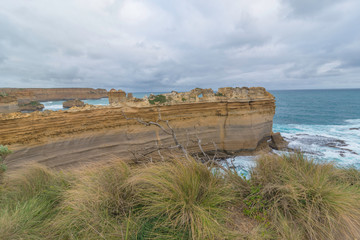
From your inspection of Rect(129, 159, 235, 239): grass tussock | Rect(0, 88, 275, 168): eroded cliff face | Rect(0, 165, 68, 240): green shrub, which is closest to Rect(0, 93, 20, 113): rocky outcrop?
Rect(0, 88, 275, 168): eroded cliff face

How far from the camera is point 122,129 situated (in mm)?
9055

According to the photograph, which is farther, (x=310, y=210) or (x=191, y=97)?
(x=191, y=97)

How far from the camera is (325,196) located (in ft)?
6.29

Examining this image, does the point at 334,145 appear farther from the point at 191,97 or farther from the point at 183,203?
the point at 183,203

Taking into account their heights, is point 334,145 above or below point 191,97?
below

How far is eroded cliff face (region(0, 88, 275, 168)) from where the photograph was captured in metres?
7.14

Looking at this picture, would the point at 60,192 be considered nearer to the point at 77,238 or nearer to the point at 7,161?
the point at 77,238

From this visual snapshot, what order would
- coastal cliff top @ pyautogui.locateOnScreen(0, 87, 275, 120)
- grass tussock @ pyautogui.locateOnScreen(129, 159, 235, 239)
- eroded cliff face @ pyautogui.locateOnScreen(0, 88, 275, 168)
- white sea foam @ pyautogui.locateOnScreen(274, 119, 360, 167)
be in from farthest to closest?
white sea foam @ pyautogui.locateOnScreen(274, 119, 360, 167)
coastal cliff top @ pyautogui.locateOnScreen(0, 87, 275, 120)
eroded cliff face @ pyautogui.locateOnScreen(0, 88, 275, 168)
grass tussock @ pyautogui.locateOnScreen(129, 159, 235, 239)

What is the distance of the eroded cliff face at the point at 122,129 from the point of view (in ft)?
23.4

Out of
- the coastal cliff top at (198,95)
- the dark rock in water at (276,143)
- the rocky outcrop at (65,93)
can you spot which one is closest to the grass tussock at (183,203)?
the coastal cliff top at (198,95)

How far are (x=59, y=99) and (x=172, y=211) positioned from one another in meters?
71.0

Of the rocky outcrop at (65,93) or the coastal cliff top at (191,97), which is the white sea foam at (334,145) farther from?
the rocky outcrop at (65,93)

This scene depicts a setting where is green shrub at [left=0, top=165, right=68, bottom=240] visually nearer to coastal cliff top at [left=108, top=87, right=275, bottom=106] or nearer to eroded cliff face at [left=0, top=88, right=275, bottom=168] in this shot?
eroded cliff face at [left=0, top=88, right=275, bottom=168]

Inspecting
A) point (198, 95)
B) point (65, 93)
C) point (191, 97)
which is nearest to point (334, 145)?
point (198, 95)
